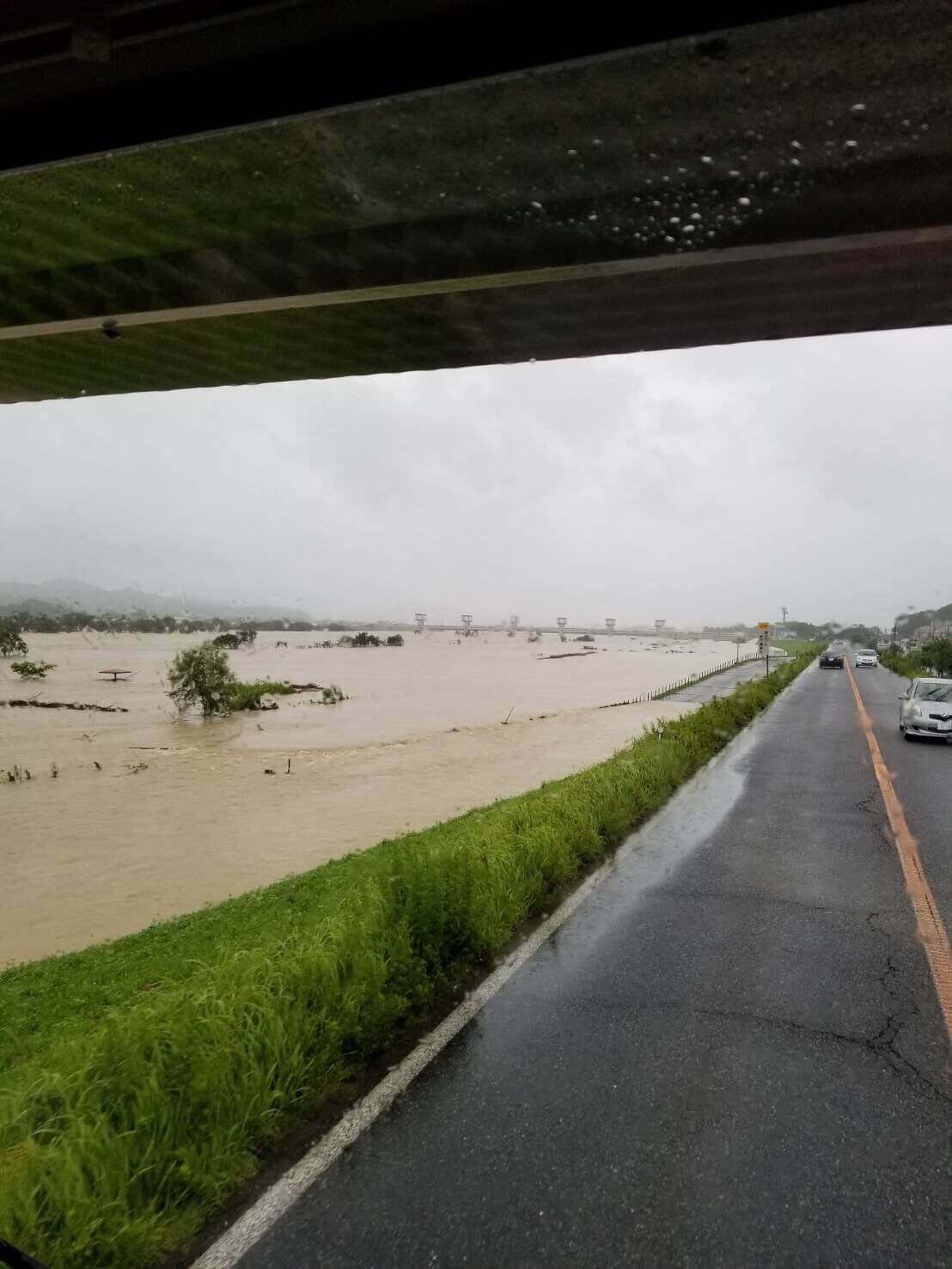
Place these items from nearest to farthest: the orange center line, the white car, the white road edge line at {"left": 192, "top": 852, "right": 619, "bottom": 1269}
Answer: the white road edge line at {"left": 192, "top": 852, "right": 619, "bottom": 1269}, the orange center line, the white car

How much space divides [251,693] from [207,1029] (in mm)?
32086

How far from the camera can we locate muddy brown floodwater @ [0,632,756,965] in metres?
9.43

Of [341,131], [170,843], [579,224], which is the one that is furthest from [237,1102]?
[170,843]

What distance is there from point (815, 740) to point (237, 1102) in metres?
17.2

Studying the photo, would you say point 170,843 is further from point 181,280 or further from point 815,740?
point 815,740

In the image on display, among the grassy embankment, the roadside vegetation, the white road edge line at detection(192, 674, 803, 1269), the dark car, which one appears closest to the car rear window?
the grassy embankment

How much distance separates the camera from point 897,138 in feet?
14.4

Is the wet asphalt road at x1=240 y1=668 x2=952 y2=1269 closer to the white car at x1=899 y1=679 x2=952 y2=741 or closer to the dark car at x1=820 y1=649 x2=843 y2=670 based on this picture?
the white car at x1=899 y1=679 x2=952 y2=741

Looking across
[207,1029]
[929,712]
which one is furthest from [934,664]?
[207,1029]

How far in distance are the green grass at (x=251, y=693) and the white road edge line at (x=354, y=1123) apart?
2846cm

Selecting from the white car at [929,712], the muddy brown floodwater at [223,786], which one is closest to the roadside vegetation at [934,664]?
the muddy brown floodwater at [223,786]

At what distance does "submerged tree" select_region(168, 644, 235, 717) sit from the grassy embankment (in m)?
24.3

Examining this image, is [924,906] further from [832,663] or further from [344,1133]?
[832,663]

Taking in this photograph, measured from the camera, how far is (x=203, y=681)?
99.0ft
